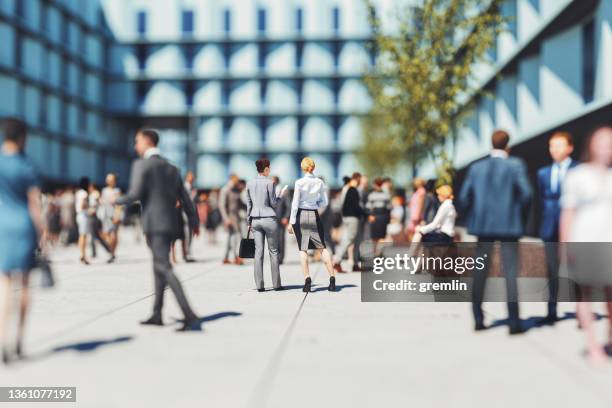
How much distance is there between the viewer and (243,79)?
5909 centimetres

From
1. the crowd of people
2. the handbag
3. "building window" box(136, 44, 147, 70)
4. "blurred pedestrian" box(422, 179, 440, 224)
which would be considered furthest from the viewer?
"building window" box(136, 44, 147, 70)

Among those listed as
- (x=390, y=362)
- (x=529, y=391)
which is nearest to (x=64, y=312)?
(x=390, y=362)

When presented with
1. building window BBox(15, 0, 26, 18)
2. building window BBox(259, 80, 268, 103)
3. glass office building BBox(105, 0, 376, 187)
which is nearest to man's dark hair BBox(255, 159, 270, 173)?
building window BBox(15, 0, 26, 18)

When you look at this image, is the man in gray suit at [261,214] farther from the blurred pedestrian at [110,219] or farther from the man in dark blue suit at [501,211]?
the blurred pedestrian at [110,219]

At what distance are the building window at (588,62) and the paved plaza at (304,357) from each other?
14.2m

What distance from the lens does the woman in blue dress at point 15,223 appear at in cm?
521

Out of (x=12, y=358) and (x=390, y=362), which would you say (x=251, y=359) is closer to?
(x=390, y=362)

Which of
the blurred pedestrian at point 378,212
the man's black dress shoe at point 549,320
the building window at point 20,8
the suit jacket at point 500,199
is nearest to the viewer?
the suit jacket at point 500,199

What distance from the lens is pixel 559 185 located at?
6730mm

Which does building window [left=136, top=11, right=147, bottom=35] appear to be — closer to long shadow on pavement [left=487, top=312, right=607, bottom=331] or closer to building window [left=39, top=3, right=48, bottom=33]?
building window [left=39, top=3, right=48, bottom=33]

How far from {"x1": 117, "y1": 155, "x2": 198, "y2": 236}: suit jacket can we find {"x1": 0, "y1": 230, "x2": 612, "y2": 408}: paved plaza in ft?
3.36

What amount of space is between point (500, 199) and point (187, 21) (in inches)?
2160

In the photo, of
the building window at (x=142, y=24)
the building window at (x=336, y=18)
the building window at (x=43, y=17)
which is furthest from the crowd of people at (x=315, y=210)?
the building window at (x=142, y=24)

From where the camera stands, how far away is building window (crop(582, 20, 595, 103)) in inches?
802
